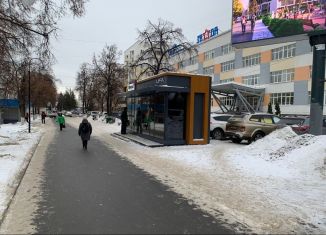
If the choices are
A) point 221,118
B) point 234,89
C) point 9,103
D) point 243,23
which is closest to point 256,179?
point 221,118

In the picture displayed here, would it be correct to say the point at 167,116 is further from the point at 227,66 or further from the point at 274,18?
the point at 227,66

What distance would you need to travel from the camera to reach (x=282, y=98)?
53.9 metres

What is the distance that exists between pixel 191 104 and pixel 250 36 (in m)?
12.6

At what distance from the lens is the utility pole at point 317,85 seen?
51.7ft

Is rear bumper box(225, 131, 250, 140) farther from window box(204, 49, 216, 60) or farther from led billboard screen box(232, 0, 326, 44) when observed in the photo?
window box(204, 49, 216, 60)

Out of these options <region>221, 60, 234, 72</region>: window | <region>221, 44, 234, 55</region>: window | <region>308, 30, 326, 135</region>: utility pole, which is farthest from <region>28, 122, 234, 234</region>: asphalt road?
<region>221, 44, 234, 55</region>: window

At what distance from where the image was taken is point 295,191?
9.32 metres

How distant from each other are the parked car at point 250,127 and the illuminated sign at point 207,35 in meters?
54.5

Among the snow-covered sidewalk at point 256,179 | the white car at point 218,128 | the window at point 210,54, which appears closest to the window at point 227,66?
the window at point 210,54

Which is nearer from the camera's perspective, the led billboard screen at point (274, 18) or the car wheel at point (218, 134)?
the car wheel at point (218, 134)

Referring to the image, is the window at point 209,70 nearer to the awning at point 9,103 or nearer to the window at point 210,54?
the window at point 210,54

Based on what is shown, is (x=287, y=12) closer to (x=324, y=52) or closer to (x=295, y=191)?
(x=324, y=52)

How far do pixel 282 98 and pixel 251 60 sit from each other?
10.2m

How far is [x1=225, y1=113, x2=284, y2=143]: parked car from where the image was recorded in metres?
21.2
